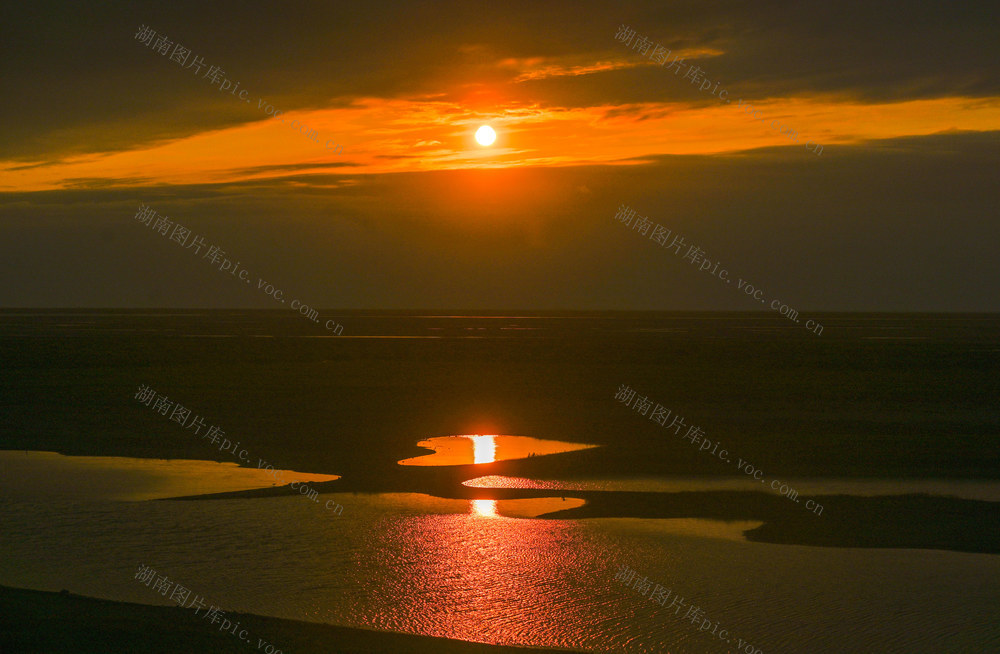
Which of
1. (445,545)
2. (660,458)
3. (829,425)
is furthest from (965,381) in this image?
(445,545)

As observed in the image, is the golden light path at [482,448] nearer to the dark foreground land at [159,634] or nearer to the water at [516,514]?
the water at [516,514]

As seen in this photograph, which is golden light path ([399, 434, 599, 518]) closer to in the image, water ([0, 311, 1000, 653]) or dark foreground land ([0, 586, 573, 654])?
water ([0, 311, 1000, 653])

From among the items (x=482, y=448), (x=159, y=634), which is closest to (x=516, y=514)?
(x=159, y=634)

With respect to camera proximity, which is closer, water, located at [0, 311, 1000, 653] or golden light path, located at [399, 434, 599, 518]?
water, located at [0, 311, 1000, 653]

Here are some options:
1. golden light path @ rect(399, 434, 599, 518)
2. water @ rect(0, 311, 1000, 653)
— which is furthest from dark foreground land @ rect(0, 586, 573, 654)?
golden light path @ rect(399, 434, 599, 518)

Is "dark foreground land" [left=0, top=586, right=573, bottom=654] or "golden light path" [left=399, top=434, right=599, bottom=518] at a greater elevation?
"golden light path" [left=399, top=434, right=599, bottom=518]

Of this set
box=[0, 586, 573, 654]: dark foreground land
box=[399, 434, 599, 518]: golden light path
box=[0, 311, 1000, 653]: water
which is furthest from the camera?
box=[399, 434, 599, 518]: golden light path

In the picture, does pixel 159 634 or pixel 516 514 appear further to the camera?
pixel 516 514

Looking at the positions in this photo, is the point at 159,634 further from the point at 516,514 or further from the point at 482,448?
the point at 482,448
